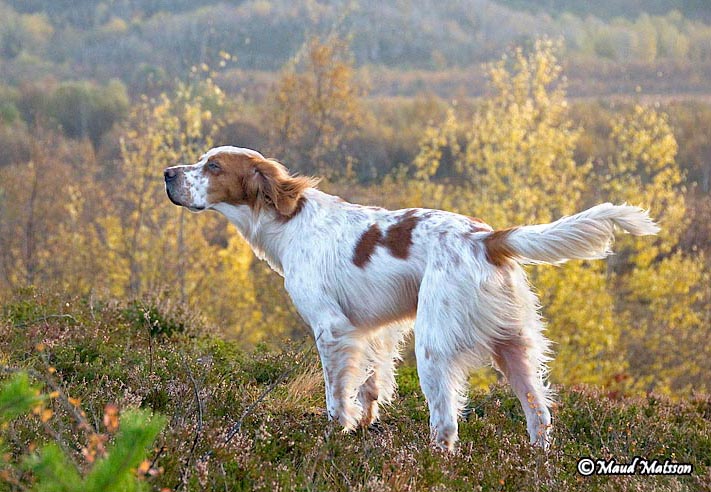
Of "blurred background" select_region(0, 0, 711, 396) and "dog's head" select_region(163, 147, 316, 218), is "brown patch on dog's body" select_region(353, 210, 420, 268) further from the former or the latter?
"blurred background" select_region(0, 0, 711, 396)

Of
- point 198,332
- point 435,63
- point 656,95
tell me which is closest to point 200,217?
point 198,332

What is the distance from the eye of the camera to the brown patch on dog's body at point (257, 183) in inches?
194

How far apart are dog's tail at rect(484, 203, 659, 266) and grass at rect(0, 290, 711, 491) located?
3.17 feet

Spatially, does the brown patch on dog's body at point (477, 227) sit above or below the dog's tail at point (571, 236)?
below

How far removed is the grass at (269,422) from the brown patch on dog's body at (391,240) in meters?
0.85

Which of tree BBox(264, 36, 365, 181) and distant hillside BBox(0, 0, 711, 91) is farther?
distant hillside BBox(0, 0, 711, 91)

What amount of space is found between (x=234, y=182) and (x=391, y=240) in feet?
3.59

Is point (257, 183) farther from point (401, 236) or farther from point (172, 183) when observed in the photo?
point (401, 236)

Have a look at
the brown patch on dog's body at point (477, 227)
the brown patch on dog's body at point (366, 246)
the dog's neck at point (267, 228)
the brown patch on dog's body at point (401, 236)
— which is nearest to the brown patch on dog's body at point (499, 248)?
the brown patch on dog's body at point (477, 227)

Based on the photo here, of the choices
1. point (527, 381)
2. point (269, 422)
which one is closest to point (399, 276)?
point (527, 381)

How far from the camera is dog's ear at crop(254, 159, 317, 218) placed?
4.91 m

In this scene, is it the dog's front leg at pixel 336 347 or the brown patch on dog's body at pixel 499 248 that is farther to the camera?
the dog's front leg at pixel 336 347

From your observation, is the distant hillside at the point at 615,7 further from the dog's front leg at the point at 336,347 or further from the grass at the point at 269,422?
the dog's front leg at the point at 336,347

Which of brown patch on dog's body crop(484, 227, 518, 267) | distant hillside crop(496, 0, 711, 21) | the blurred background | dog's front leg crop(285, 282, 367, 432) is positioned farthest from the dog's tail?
distant hillside crop(496, 0, 711, 21)
